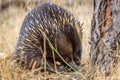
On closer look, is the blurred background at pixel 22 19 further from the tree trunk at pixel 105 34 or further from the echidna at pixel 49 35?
the tree trunk at pixel 105 34

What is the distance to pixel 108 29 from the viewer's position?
313 cm

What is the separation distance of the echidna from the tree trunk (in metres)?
0.52

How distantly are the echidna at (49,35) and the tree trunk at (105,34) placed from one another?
515mm

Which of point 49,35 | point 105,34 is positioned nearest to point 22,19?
point 49,35

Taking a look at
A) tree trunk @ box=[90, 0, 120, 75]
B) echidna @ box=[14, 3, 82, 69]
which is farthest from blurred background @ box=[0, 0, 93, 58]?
tree trunk @ box=[90, 0, 120, 75]

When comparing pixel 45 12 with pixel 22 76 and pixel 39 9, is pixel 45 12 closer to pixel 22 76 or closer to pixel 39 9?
pixel 39 9

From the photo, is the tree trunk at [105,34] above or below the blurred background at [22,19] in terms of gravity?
below

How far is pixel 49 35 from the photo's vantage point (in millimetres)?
3770

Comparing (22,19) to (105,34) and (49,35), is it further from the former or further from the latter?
(105,34)

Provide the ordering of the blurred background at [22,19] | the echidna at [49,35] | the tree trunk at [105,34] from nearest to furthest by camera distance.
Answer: the tree trunk at [105,34] → the echidna at [49,35] → the blurred background at [22,19]

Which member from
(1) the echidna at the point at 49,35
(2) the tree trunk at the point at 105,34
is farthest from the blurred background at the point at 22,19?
(2) the tree trunk at the point at 105,34

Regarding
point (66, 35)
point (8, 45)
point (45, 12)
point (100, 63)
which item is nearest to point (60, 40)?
point (66, 35)

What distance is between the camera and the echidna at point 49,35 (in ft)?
12.3

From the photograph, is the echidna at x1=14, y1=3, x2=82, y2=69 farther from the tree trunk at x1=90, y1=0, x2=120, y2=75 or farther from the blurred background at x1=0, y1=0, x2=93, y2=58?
the tree trunk at x1=90, y1=0, x2=120, y2=75
